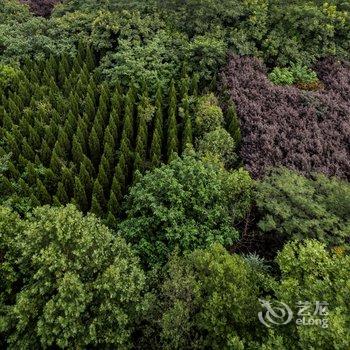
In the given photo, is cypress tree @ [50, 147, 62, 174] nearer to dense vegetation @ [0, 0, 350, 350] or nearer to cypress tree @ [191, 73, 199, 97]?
dense vegetation @ [0, 0, 350, 350]

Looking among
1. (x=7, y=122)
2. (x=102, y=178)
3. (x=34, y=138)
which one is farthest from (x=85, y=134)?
(x=7, y=122)

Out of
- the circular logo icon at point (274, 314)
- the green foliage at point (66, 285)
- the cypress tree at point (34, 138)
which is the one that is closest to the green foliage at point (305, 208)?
the circular logo icon at point (274, 314)

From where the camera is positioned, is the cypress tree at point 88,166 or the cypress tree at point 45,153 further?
the cypress tree at point 45,153

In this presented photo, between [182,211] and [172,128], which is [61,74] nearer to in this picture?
[172,128]

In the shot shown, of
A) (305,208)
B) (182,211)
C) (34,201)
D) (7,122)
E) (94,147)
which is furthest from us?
(7,122)

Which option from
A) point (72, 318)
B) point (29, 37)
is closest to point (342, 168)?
point (72, 318)

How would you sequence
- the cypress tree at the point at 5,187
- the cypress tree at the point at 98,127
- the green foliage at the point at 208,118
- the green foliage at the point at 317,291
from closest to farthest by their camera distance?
1. the green foliage at the point at 317,291
2. the cypress tree at the point at 5,187
3. the green foliage at the point at 208,118
4. the cypress tree at the point at 98,127

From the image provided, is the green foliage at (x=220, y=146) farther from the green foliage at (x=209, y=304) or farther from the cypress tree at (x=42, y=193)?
the cypress tree at (x=42, y=193)
